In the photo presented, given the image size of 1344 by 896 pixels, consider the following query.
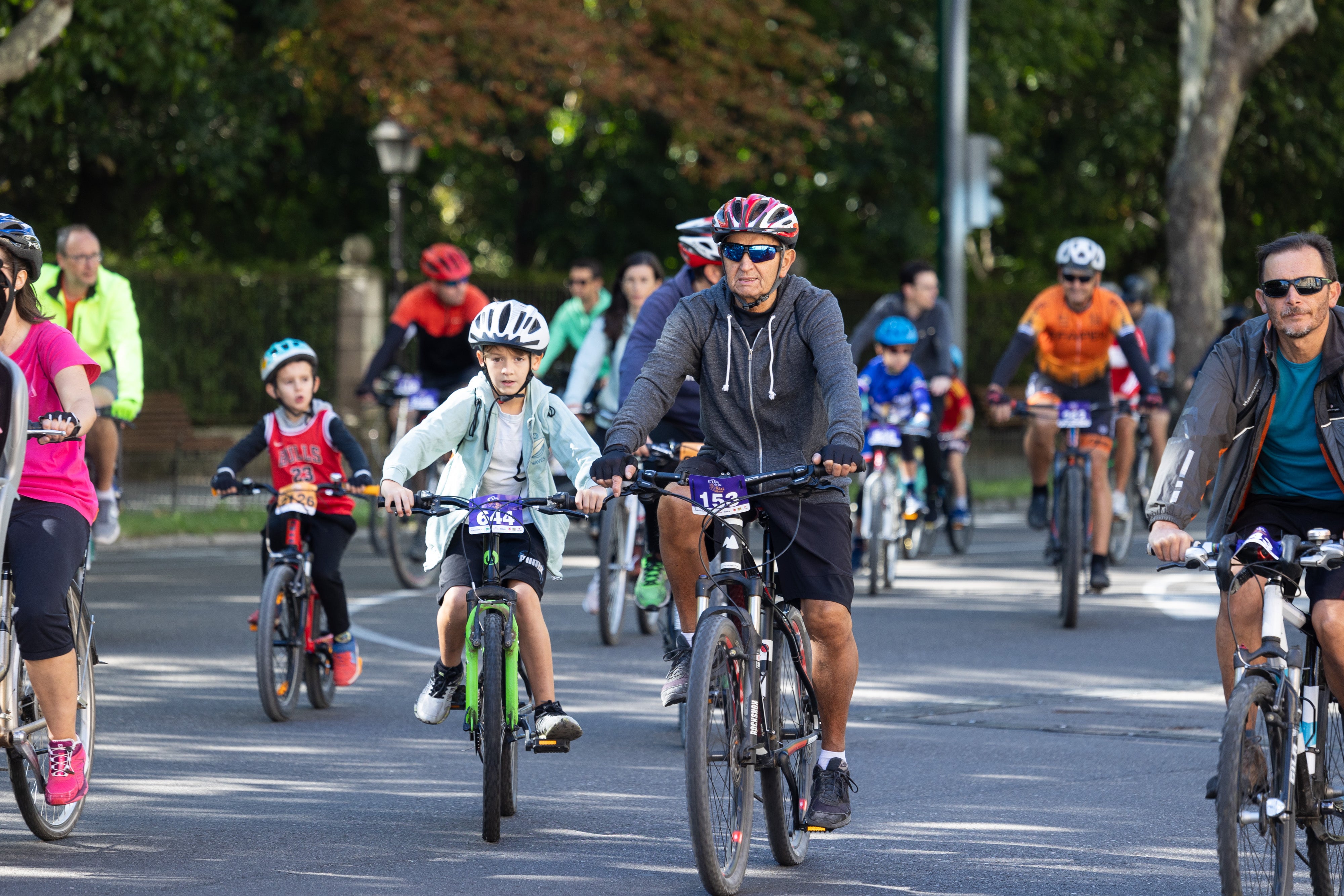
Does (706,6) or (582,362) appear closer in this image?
(582,362)

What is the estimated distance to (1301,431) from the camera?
5.27 meters

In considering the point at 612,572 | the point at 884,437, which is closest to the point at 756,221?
the point at 612,572

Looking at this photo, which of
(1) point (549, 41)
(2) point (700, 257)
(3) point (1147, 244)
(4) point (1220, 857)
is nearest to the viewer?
(4) point (1220, 857)

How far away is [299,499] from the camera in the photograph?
340 inches

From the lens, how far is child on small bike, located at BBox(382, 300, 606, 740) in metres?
6.59

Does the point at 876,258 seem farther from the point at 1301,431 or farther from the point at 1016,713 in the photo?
the point at 1301,431

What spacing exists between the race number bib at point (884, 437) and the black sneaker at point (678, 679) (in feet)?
23.4

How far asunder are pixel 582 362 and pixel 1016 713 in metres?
3.11

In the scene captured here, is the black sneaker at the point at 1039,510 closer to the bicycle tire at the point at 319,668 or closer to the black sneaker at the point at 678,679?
the bicycle tire at the point at 319,668

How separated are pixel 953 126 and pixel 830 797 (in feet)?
54.4

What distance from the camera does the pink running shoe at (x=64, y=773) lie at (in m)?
5.86

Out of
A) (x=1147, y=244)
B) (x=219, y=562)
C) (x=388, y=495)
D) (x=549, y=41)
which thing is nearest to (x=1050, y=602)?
(x=219, y=562)

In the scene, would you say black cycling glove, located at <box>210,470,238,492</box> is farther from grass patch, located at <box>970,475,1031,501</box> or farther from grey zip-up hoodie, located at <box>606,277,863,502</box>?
grass patch, located at <box>970,475,1031,501</box>

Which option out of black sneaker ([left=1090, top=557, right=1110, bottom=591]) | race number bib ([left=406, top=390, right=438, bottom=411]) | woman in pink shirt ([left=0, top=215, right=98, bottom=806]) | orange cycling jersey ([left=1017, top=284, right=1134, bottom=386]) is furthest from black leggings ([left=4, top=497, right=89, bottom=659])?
black sneaker ([left=1090, top=557, right=1110, bottom=591])
